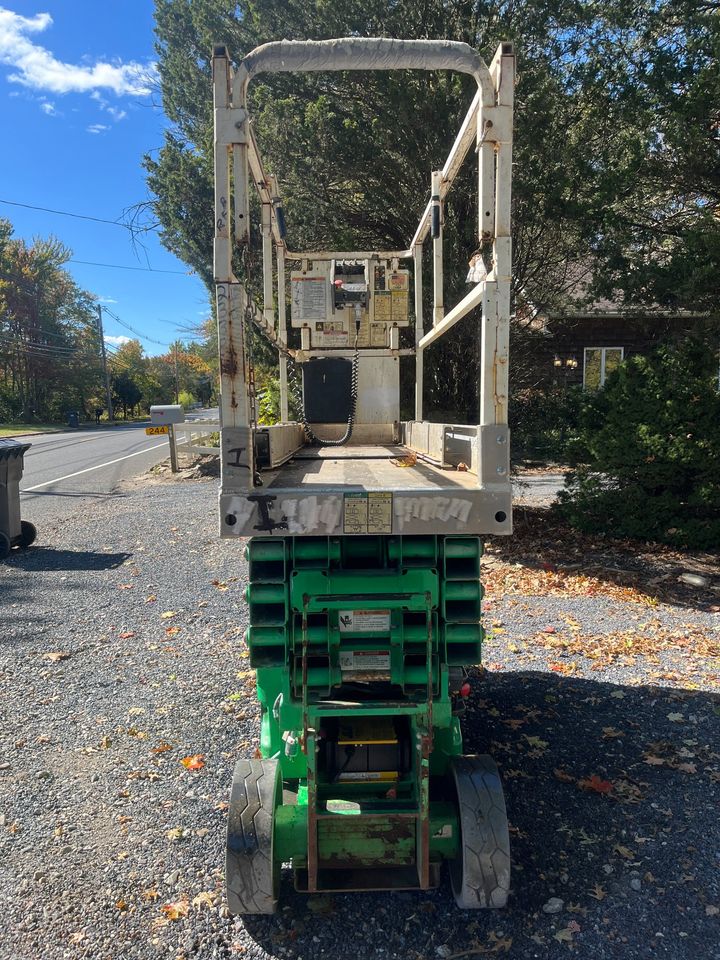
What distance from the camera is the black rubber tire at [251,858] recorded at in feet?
8.33

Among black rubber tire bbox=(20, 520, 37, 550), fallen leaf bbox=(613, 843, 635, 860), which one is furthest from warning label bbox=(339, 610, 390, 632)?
black rubber tire bbox=(20, 520, 37, 550)

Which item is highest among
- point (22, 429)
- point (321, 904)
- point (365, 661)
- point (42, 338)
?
point (42, 338)

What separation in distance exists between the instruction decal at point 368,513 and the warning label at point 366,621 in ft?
1.17

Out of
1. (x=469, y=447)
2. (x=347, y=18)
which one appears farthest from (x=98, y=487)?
(x=469, y=447)

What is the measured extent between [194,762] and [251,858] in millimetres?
1375

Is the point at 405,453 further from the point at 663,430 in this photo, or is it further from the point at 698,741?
the point at 663,430

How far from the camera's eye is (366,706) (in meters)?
2.59

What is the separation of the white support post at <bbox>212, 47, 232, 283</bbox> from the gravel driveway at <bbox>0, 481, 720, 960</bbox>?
99.6 inches

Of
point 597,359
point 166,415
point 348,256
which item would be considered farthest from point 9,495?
point 597,359

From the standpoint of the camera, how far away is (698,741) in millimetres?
3906

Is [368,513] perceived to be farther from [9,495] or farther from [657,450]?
[9,495]

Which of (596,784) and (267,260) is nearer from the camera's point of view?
(596,784)

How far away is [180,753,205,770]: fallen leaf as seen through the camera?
12.3ft

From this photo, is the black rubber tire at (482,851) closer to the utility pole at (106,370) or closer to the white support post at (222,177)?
the white support post at (222,177)
